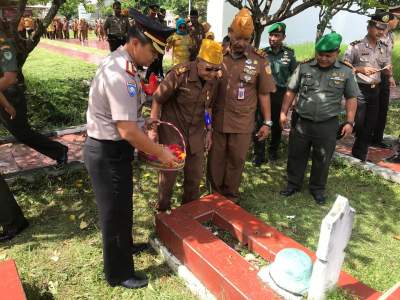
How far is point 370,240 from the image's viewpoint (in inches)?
150

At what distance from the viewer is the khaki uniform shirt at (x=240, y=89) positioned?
3.78 m

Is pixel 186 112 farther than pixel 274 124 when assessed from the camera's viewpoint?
No

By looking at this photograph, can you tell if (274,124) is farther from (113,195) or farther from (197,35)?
(197,35)

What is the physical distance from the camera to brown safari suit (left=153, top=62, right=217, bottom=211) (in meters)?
3.34

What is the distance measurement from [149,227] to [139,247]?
Answer: 38cm

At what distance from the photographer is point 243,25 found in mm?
3533

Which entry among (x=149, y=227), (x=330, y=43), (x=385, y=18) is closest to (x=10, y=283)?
(x=149, y=227)

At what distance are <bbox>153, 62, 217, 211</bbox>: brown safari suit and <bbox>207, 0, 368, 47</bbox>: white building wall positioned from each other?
16406 mm

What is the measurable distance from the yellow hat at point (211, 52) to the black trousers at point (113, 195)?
42.7 inches

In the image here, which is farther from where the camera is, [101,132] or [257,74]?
[257,74]

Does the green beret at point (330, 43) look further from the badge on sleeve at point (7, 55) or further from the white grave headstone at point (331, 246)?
the badge on sleeve at point (7, 55)

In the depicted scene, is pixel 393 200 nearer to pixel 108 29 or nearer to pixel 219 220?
pixel 219 220

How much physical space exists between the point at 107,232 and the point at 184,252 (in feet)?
2.30

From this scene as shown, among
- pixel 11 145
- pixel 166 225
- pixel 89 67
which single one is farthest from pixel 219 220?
pixel 89 67
